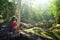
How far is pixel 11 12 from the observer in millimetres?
3814

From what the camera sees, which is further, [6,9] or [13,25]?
[6,9]

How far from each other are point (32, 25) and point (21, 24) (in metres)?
0.26

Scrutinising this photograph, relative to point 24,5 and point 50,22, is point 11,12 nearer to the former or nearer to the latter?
point 24,5

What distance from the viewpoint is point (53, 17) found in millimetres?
3877

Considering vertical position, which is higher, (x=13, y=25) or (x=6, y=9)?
(x=6, y=9)

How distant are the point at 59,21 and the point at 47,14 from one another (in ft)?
1.07

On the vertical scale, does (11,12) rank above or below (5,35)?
above

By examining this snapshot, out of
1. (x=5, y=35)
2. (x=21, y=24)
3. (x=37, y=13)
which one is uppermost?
(x=37, y=13)

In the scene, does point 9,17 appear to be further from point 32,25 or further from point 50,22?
point 50,22

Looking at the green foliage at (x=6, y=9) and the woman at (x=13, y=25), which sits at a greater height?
the green foliage at (x=6, y=9)

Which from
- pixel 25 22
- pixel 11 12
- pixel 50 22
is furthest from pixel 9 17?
pixel 50 22

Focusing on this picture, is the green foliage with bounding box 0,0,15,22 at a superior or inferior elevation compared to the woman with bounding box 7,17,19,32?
superior

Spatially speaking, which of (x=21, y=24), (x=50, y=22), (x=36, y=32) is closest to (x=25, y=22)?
A: (x=21, y=24)

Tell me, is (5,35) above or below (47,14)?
below
